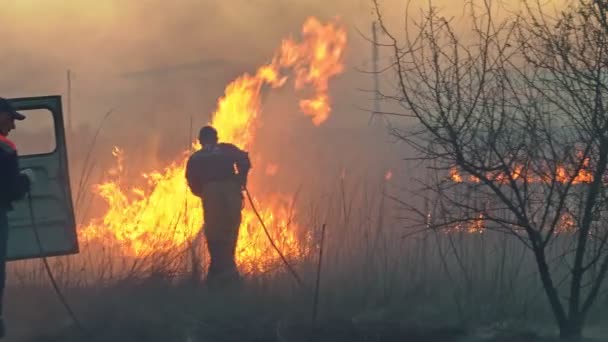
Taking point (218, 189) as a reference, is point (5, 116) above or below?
above

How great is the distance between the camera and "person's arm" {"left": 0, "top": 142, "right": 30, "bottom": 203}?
6.29 metres

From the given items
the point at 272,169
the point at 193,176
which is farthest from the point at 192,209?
the point at 272,169

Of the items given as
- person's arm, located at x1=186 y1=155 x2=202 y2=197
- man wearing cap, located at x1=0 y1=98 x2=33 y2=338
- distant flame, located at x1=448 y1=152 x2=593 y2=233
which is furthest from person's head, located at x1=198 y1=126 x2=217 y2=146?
distant flame, located at x1=448 y1=152 x2=593 y2=233

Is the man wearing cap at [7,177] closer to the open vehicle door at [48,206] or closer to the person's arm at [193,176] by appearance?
the open vehicle door at [48,206]

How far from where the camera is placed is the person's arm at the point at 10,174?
20.6 feet

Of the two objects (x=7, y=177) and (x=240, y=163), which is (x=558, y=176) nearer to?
(x=240, y=163)

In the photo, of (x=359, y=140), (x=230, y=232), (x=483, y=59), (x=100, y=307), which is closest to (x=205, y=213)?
(x=230, y=232)

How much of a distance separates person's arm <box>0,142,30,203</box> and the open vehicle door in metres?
1.13

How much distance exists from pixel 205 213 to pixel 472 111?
13.0 ft

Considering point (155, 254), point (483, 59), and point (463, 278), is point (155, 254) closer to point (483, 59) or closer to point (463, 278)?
point (463, 278)

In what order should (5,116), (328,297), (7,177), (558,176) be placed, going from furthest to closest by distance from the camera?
(328,297) → (5,116) → (558,176) → (7,177)

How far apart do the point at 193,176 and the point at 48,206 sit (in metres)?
1.98

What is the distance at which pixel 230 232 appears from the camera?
9.19 meters

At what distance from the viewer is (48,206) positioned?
7.60 m
